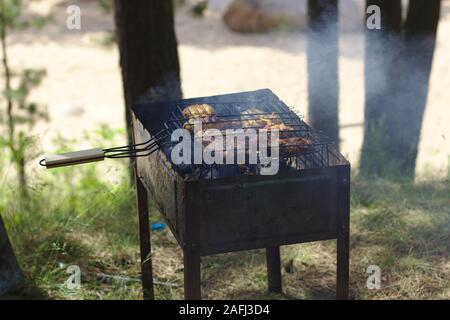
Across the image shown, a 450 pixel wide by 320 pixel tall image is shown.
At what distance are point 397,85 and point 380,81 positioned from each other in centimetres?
18

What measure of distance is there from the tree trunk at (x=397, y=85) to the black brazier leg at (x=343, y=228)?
3.16 m

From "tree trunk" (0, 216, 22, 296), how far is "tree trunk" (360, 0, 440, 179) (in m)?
3.53

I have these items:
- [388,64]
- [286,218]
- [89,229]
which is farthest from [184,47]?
[286,218]

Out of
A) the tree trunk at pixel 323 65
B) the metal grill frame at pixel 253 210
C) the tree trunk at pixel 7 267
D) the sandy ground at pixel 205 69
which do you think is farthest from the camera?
the sandy ground at pixel 205 69

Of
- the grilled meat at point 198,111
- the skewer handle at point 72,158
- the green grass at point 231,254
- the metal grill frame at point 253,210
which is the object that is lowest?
the green grass at point 231,254

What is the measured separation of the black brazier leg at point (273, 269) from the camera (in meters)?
4.99

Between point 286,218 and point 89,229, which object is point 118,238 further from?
point 286,218

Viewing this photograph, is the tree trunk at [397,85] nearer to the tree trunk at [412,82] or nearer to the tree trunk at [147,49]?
the tree trunk at [412,82]

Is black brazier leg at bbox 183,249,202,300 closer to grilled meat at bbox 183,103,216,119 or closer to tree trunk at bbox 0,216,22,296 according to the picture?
grilled meat at bbox 183,103,216,119

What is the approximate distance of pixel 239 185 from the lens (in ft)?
11.6

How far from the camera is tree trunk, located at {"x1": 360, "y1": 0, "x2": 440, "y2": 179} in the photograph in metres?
7.03

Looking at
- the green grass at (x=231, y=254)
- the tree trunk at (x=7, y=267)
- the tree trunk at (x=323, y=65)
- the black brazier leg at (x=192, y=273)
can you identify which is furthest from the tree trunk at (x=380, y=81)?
the black brazier leg at (x=192, y=273)

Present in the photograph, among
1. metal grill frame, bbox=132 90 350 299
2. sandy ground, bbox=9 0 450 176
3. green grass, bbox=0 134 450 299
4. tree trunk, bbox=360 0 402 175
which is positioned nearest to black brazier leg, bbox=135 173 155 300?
green grass, bbox=0 134 450 299

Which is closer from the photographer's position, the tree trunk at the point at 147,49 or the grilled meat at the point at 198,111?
the grilled meat at the point at 198,111
